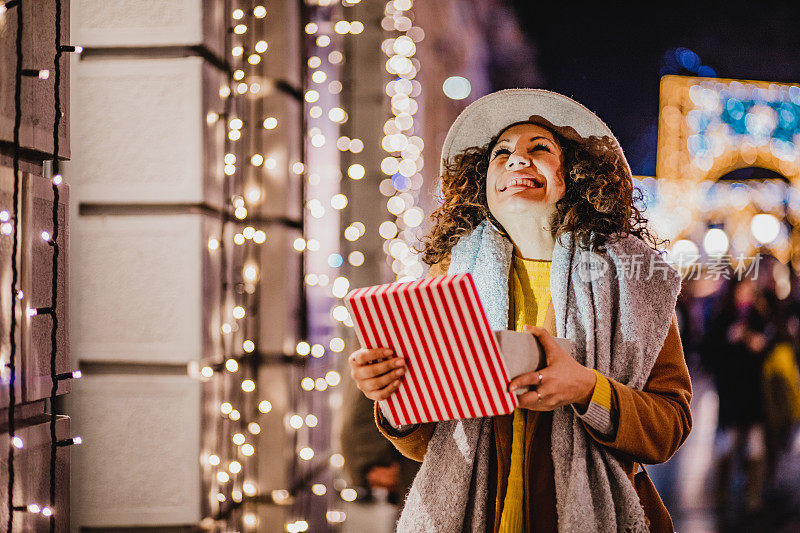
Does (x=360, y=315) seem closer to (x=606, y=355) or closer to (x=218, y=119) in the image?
(x=606, y=355)

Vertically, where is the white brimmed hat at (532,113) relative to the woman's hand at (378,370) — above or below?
above

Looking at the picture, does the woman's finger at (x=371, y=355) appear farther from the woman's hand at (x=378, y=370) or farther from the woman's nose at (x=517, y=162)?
the woman's nose at (x=517, y=162)

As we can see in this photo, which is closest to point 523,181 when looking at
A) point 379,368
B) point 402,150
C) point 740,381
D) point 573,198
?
point 573,198

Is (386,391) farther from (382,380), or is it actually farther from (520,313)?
(520,313)

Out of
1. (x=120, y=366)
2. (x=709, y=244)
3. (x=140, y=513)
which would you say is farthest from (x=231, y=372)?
(x=709, y=244)

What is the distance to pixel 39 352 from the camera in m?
1.43

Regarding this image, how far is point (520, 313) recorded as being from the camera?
1175mm

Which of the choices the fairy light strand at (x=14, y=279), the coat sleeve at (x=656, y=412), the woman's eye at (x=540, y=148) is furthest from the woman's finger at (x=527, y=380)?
the fairy light strand at (x=14, y=279)

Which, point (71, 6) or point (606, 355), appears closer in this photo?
point (606, 355)

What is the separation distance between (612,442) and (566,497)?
0.13 meters

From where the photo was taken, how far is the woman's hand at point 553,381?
0.94 m

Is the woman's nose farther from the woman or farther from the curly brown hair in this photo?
the curly brown hair

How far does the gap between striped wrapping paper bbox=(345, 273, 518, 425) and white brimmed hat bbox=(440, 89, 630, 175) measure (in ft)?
1.66

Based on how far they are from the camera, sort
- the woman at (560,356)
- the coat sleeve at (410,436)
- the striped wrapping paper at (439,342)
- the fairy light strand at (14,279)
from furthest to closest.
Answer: the fairy light strand at (14,279)
the coat sleeve at (410,436)
the woman at (560,356)
the striped wrapping paper at (439,342)
